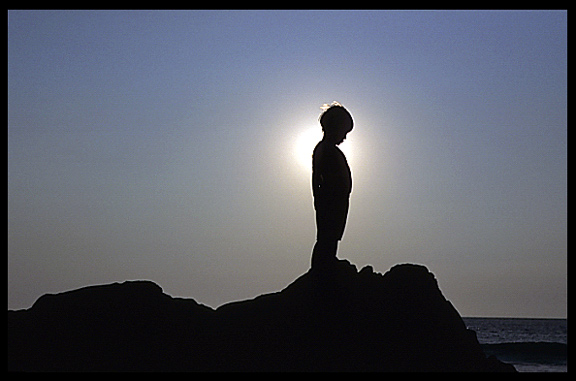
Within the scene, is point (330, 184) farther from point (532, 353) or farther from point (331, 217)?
point (532, 353)

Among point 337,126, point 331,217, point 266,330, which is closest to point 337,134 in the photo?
point 337,126

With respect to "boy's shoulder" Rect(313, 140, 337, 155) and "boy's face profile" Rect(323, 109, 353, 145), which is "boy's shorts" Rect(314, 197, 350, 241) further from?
"boy's face profile" Rect(323, 109, 353, 145)

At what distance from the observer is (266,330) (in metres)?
15.2

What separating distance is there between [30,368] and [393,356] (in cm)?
589

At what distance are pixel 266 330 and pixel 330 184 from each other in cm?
284

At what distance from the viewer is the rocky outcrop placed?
1455 centimetres

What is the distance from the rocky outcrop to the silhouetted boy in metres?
0.46

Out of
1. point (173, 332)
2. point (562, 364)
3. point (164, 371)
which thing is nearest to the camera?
point (164, 371)

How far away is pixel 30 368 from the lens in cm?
1416

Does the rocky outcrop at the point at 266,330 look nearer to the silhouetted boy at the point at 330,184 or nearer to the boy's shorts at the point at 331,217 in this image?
the silhouetted boy at the point at 330,184

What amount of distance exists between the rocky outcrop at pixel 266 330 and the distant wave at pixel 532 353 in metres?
30.1

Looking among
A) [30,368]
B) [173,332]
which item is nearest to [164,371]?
[173,332]

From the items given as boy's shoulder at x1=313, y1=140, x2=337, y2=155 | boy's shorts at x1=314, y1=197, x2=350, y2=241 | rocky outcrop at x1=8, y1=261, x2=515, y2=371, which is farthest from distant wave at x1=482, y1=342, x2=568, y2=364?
boy's shoulder at x1=313, y1=140, x2=337, y2=155
